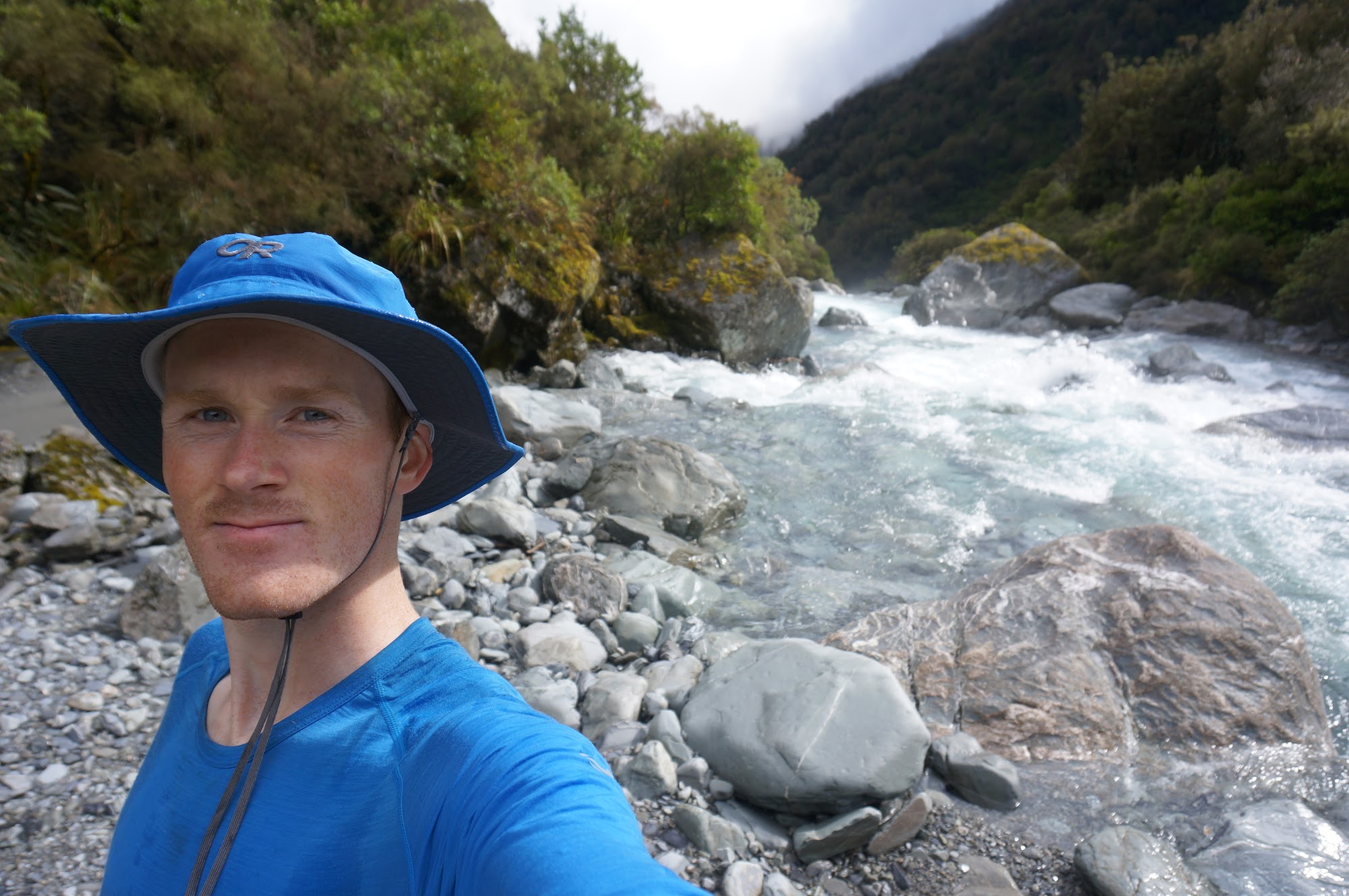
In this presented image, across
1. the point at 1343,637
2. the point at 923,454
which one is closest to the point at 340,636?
the point at 1343,637

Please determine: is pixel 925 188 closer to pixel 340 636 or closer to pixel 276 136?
pixel 276 136

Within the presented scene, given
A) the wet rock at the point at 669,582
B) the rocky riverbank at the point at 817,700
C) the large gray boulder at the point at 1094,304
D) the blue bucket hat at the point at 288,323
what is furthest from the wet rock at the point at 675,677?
the large gray boulder at the point at 1094,304

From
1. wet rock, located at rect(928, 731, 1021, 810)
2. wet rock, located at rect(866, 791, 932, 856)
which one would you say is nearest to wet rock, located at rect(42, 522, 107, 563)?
wet rock, located at rect(866, 791, 932, 856)

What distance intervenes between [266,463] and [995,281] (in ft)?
67.4

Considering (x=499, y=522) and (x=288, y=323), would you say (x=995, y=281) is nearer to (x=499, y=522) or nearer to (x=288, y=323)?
(x=499, y=522)

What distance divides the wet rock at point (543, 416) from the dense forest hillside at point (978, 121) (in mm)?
56324

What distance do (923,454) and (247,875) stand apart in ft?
24.4

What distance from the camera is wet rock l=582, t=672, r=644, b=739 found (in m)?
2.88

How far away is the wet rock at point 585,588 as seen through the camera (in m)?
3.81

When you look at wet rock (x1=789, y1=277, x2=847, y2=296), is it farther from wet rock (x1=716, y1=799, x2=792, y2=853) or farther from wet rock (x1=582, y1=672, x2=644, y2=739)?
wet rock (x1=716, y1=799, x2=792, y2=853)

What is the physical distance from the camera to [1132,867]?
2.18 metres

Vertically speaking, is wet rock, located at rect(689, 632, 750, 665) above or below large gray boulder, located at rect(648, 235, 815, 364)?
below

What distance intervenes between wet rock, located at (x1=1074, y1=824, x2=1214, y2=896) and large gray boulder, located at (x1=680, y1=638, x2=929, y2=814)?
0.59m

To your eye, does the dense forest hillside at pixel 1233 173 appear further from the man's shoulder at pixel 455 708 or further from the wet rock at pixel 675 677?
the man's shoulder at pixel 455 708
